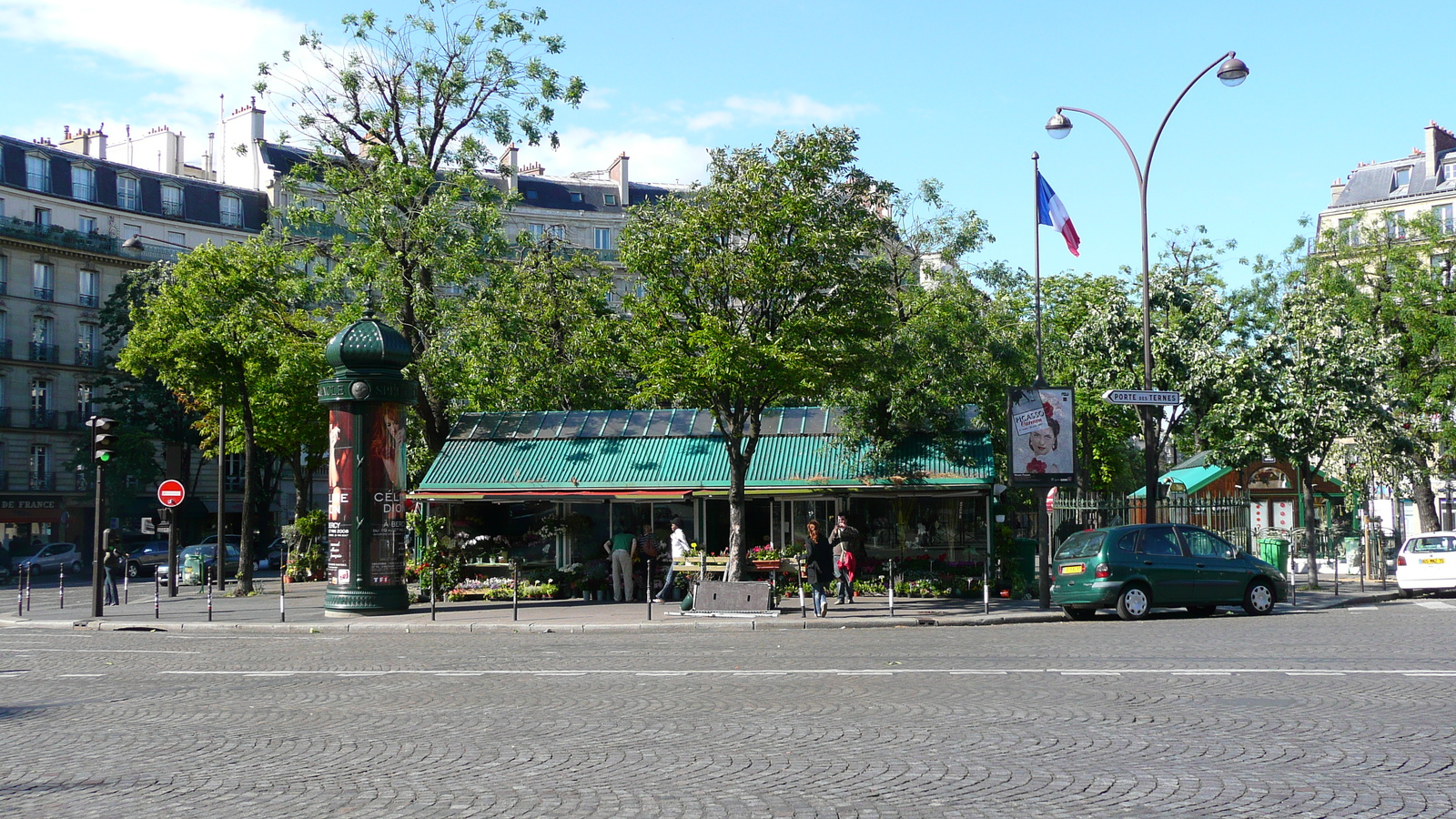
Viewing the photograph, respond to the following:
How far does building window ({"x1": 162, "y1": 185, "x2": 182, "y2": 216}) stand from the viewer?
6344cm

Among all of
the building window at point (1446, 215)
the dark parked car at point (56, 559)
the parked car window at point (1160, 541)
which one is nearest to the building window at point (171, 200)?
the dark parked car at point (56, 559)

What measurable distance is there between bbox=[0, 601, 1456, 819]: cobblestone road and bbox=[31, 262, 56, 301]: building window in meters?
48.1

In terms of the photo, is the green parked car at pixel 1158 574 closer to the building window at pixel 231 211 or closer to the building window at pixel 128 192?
the building window at pixel 128 192

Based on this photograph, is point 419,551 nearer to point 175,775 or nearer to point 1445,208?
point 175,775

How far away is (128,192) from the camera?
6206 cm

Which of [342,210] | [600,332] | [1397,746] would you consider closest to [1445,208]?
[600,332]

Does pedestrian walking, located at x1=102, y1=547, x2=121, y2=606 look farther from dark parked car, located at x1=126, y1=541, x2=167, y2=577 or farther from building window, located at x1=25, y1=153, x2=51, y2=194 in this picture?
building window, located at x1=25, y1=153, x2=51, y2=194

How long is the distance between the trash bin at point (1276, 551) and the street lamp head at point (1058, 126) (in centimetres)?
1070

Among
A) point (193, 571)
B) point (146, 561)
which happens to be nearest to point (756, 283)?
point (193, 571)

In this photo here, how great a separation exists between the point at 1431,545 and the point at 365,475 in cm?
2170

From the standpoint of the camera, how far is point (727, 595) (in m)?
21.1

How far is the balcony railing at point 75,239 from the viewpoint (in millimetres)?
55719

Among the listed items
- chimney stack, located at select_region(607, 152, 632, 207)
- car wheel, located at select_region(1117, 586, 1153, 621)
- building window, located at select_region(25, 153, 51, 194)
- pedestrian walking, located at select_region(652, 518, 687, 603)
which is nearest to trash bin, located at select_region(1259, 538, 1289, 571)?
car wheel, located at select_region(1117, 586, 1153, 621)

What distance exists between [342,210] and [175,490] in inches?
300
